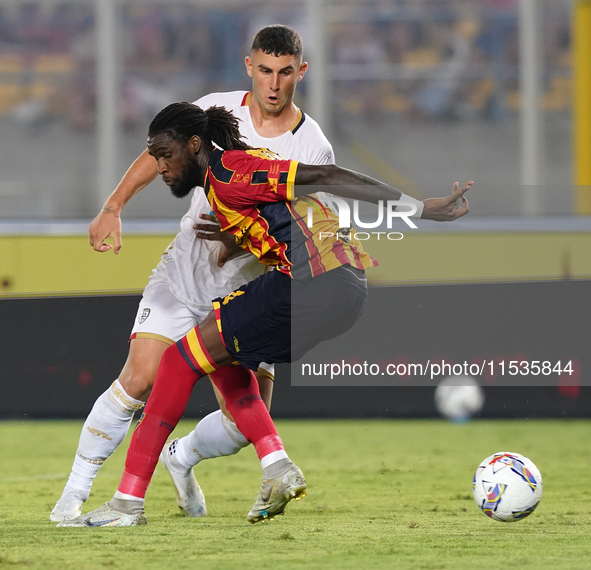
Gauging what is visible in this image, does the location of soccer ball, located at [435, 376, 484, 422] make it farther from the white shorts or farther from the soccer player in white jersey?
the white shorts

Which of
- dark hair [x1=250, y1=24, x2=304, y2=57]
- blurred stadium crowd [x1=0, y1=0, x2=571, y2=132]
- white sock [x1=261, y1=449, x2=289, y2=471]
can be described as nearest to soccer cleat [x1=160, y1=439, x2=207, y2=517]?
white sock [x1=261, y1=449, x2=289, y2=471]

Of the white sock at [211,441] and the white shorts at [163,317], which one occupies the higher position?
the white shorts at [163,317]

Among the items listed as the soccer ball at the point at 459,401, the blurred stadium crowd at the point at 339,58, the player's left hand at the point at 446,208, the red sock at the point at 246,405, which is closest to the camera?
the player's left hand at the point at 446,208

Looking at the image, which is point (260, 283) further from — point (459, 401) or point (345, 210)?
point (459, 401)

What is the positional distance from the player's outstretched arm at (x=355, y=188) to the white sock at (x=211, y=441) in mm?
1054

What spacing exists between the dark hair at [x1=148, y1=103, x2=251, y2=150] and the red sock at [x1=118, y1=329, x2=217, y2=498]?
674 millimetres

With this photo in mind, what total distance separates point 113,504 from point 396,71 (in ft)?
23.2

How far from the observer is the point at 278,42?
12.4 ft

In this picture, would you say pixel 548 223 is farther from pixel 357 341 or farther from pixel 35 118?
pixel 35 118

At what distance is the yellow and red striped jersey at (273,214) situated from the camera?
329 centimetres

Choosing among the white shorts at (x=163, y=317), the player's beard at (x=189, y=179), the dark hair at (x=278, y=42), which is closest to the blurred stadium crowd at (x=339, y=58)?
the dark hair at (x=278, y=42)

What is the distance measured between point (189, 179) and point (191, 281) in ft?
1.85

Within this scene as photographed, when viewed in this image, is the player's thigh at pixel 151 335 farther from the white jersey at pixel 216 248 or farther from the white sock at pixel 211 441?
the white sock at pixel 211 441

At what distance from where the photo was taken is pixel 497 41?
382 inches
